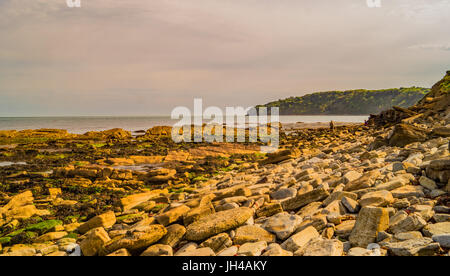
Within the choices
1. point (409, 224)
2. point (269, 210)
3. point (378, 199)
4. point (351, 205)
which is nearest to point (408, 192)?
point (378, 199)

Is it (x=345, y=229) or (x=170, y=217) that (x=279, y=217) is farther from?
(x=170, y=217)

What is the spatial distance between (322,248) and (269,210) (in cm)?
191

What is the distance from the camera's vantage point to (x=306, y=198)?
5.58 metres

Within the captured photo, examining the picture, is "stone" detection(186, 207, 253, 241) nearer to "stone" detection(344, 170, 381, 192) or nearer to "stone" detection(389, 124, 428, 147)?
"stone" detection(344, 170, 381, 192)

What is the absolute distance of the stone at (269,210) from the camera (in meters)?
5.30

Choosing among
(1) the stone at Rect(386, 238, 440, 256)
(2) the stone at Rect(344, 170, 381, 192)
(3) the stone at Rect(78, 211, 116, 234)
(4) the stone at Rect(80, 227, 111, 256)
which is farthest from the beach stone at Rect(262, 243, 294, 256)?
(3) the stone at Rect(78, 211, 116, 234)

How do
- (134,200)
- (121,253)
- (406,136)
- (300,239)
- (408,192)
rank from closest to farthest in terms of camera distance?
1. (300,239)
2. (121,253)
3. (408,192)
4. (134,200)
5. (406,136)

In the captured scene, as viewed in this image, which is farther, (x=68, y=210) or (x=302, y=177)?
(x=68, y=210)

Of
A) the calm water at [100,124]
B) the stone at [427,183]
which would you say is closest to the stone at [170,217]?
the stone at [427,183]

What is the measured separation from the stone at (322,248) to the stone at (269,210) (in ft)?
5.30
